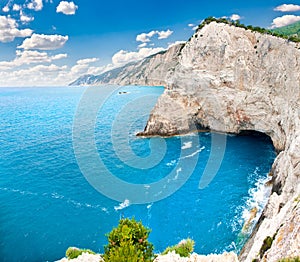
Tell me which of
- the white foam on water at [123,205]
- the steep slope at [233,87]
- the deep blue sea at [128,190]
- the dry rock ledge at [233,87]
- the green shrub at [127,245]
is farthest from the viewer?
the steep slope at [233,87]

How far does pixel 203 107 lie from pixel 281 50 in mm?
21080

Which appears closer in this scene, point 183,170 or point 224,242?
point 224,242

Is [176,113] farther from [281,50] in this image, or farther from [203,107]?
[281,50]

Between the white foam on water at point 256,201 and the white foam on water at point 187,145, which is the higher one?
the white foam on water at point 187,145

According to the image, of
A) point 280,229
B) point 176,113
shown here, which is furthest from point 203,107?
point 280,229

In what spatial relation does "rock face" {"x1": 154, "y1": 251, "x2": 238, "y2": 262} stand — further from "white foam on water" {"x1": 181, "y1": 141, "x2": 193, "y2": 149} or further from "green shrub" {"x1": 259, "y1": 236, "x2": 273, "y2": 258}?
"white foam on water" {"x1": 181, "y1": 141, "x2": 193, "y2": 149}

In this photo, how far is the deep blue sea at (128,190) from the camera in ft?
103

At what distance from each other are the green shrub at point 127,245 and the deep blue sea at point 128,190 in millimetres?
13923

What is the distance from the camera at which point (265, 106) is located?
55688mm

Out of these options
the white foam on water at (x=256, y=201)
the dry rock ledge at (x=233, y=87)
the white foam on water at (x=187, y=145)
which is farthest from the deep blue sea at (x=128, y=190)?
the dry rock ledge at (x=233, y=87)

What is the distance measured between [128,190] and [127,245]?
84.2 ft

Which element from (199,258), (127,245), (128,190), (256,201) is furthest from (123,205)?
(127,245)

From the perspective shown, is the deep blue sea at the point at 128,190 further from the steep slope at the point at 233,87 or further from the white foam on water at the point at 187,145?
the steep slope at the point at 233,87

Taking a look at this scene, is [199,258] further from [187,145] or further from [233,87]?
[233,87]
